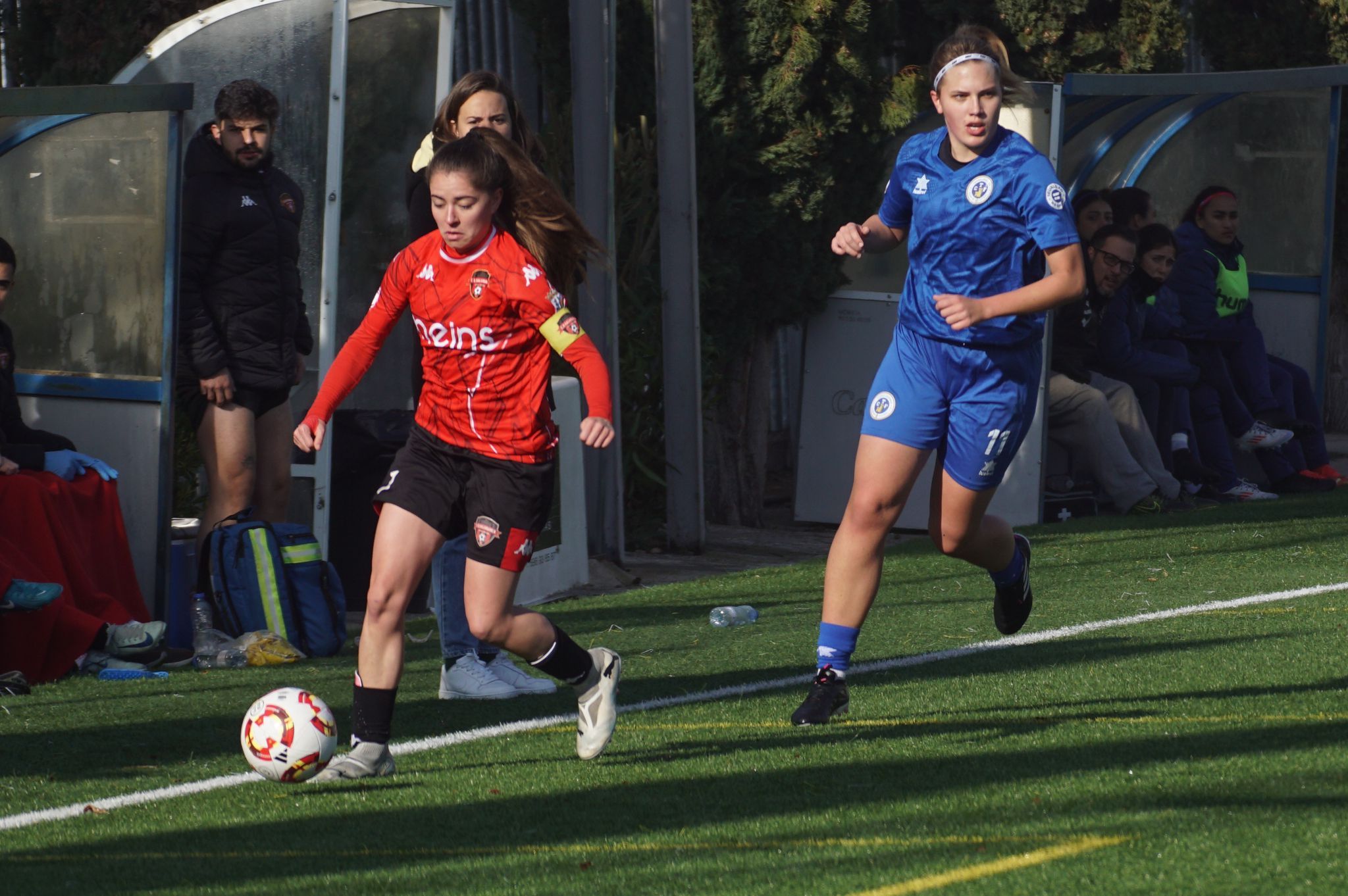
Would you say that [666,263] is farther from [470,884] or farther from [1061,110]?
[470,884]

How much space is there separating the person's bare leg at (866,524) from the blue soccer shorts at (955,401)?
0.16ft

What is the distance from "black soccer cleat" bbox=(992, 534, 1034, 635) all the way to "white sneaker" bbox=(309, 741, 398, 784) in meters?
2.22

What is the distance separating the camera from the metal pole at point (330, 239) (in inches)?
377

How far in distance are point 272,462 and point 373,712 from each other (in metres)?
3.70

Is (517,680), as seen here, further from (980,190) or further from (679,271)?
(679,271)

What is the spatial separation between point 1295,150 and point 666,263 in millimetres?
5281

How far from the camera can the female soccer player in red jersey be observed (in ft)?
17.5

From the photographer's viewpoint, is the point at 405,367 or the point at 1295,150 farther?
the point at 1295,150

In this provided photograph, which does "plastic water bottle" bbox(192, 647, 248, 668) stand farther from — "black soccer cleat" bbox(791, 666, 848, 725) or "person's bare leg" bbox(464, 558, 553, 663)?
"black soccer cleat" bbox(791, 666, 848, 725)

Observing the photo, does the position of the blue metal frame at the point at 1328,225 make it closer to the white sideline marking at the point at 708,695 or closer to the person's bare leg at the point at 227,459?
the white sideline marking at the point at 708,695

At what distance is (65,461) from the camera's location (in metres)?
8.09

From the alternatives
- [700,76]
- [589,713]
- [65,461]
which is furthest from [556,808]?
[700,76]

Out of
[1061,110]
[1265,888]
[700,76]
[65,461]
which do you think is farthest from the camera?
[700,76]

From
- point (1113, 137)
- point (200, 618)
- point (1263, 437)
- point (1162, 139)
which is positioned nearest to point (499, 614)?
point (200, 618)
